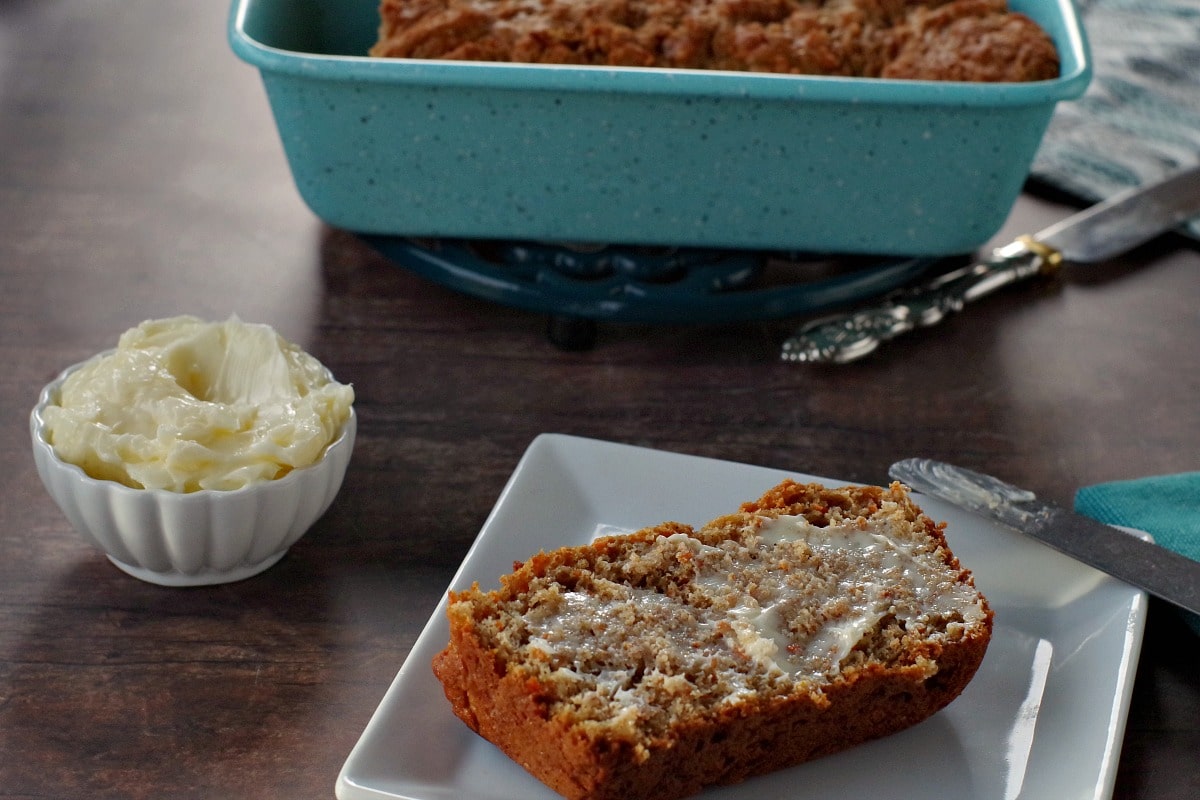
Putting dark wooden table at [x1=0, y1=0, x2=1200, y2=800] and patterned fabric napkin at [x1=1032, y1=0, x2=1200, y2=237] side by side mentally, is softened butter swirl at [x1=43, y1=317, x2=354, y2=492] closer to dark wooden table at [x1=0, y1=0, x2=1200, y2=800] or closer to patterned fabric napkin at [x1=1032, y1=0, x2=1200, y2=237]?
dark wooden table at [x1=0, y1=0, x2=1200, y2=800]

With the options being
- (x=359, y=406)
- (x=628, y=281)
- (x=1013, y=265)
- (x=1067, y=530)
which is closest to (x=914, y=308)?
(x=1013, y=265)

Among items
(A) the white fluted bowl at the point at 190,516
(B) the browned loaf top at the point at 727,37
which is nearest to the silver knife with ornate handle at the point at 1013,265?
(B) the browned loaf top at the point at 727,37

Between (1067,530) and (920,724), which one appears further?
(1067,530)

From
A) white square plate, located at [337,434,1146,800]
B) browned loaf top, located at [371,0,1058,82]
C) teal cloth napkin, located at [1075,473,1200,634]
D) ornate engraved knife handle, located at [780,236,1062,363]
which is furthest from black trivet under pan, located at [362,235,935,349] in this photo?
teal cloth napkin, located at [1075,473,1200,634]

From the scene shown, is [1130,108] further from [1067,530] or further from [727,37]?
[1067,530]

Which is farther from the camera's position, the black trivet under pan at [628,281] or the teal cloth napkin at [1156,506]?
the black trivet under pan at [628,281]

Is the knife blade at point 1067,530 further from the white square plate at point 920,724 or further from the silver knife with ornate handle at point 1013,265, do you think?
the silver knife with ornate handle at point 1013,265
